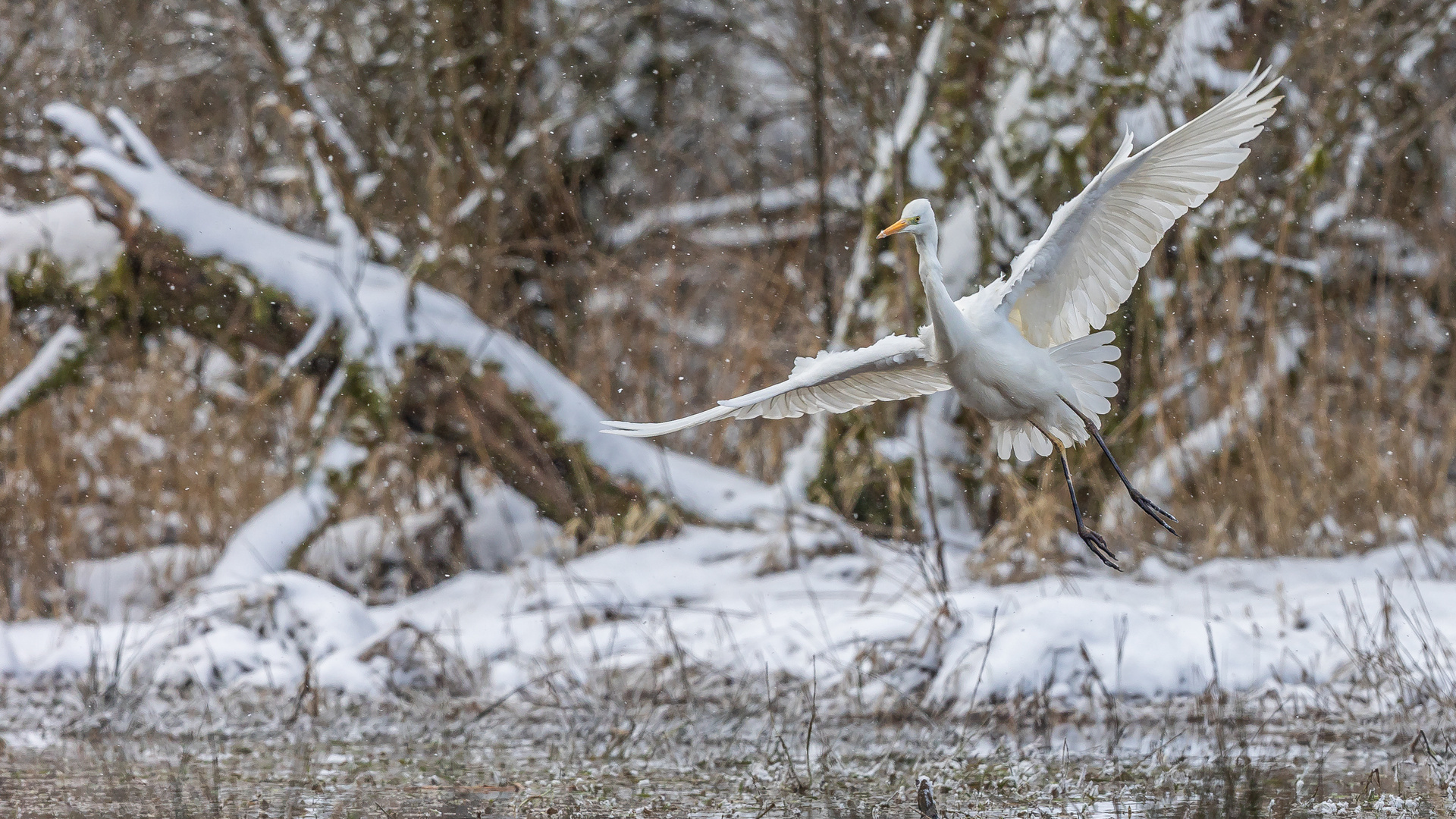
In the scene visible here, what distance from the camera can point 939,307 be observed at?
3.27 meters

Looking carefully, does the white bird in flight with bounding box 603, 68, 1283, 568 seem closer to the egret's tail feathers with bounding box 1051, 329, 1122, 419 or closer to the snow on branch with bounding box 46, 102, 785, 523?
the egret's tail feathers with bounding box 1051, 329, 1122, 419

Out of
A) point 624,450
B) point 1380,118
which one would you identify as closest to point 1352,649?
point 624,450

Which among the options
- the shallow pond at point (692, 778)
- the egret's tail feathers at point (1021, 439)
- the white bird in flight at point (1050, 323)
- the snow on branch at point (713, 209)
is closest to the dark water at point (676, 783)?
the shallow pond at point (692, 778)

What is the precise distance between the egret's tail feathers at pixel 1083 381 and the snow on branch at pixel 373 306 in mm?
2537

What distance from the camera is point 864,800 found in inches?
128

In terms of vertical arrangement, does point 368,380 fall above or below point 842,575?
above

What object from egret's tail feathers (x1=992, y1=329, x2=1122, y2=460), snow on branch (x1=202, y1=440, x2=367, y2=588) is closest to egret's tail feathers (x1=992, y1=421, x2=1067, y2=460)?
egret's tail feathers (x1=992, y1=329, x2=1122, y2=460)

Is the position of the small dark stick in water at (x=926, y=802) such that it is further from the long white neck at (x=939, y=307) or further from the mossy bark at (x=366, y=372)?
the mossy bark at (x=366, y=372)

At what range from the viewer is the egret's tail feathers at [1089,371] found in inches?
144

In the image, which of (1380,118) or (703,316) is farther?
(703,316)

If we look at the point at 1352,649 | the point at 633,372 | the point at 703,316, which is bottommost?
the point at 1352,649

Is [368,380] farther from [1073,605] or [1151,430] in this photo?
[1151,430]

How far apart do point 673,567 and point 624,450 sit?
71 centimetres

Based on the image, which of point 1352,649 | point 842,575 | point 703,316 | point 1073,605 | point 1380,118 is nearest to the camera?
point 1352,649
